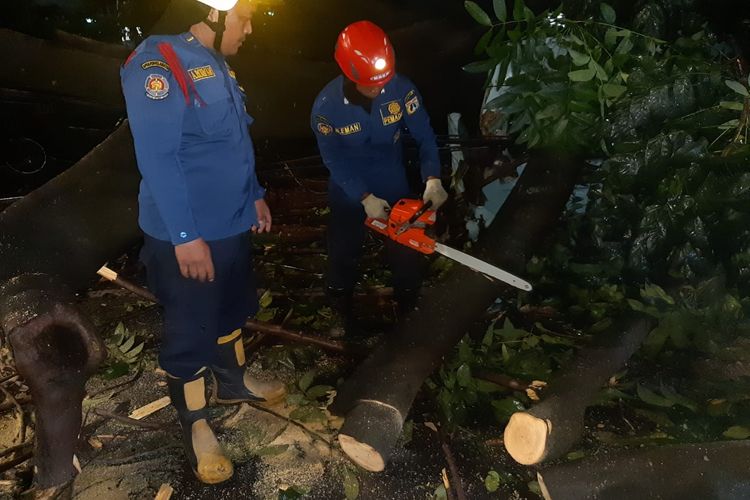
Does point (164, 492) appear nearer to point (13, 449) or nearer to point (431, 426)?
point (13, 449)

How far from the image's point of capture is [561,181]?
327 cm

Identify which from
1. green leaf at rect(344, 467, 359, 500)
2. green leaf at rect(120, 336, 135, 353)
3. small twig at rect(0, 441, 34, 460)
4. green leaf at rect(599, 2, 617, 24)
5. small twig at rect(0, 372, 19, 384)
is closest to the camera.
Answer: green leaf at rect(344, 467, 359, 500)

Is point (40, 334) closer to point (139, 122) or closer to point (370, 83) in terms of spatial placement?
point (139, 122)

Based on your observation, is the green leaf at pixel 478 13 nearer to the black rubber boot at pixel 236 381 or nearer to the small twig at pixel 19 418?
the black rubber boot at pixel 236 381

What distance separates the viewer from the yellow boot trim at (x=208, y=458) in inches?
89.6

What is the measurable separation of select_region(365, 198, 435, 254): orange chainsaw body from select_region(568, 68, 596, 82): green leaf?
119cm

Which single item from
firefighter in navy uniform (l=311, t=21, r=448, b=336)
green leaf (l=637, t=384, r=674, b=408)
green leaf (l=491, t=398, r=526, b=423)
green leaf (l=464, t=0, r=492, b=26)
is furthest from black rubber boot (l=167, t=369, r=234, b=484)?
green leaf (l=464, t=0, r=492, b=26)

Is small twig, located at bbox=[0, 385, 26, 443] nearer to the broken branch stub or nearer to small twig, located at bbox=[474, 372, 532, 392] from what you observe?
the broken branch stub

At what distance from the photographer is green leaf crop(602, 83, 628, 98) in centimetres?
298

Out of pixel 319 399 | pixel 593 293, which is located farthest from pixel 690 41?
pixel 319 399

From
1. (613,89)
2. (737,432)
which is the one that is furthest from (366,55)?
(737,432)

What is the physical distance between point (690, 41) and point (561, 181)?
1152mm

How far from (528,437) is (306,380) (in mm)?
1340

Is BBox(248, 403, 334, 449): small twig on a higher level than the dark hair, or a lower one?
lower
